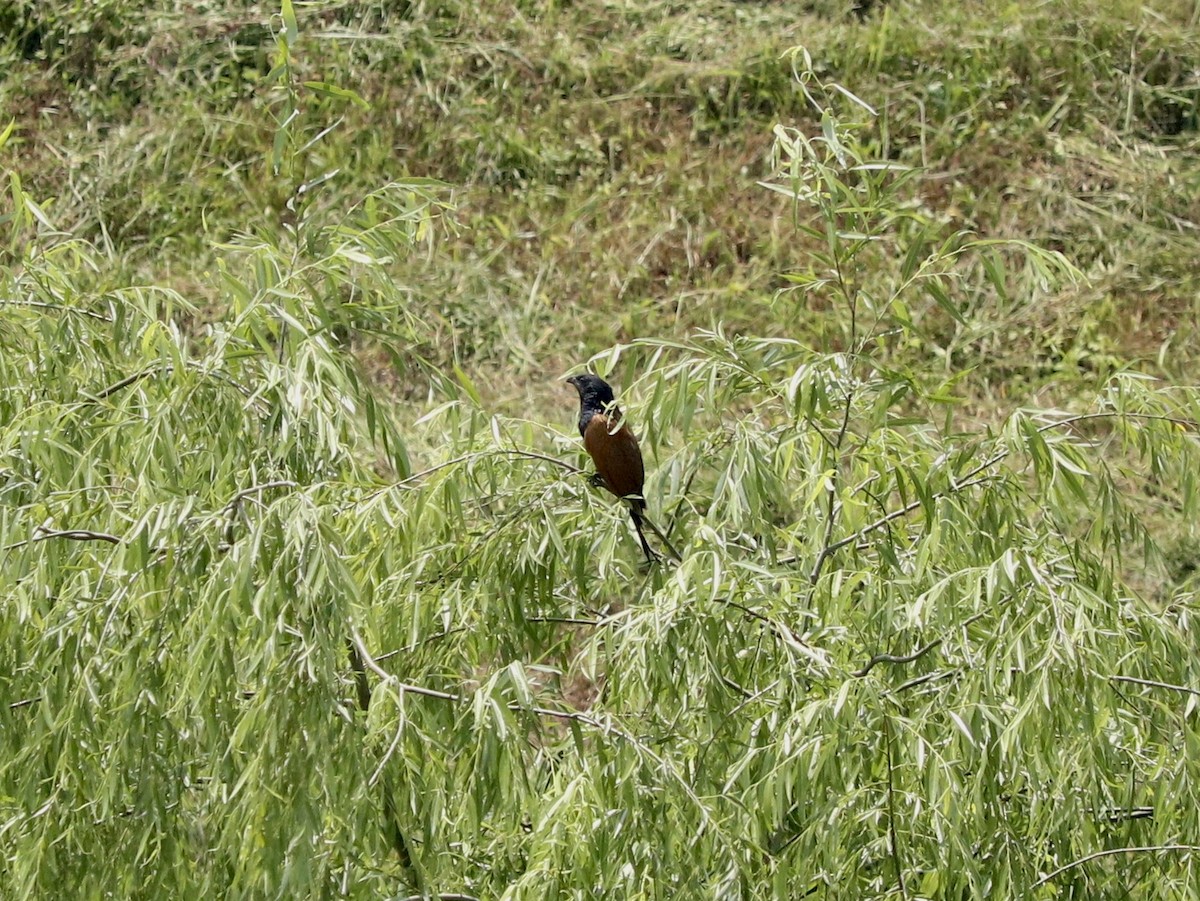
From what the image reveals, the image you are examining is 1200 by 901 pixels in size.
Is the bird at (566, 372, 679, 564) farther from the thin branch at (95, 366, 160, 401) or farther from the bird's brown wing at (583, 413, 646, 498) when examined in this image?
the thin branch at (95, 366, 160, 401)

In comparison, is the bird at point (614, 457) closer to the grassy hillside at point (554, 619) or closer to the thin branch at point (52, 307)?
the grassy hillside at point (554, 619)

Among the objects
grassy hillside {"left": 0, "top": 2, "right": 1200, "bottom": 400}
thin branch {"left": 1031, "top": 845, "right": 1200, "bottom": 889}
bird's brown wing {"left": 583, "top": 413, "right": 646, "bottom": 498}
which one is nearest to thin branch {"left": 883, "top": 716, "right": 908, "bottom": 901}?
thin branch {"left": 1031, "top": 845, "right": 1200, "bottom": 889}

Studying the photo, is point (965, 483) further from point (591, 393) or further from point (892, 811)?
point (591, 393)

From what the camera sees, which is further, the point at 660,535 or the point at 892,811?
the point at 660,535

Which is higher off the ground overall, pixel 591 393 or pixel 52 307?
pixel 52 307

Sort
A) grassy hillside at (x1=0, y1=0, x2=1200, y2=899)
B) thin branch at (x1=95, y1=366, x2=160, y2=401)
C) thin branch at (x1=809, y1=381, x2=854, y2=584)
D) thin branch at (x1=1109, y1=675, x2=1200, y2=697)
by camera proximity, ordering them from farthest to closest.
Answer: thin branch at (x1=95, y1=366, x2=160, y2=401) → thin branch at (x1=809, y1=381, x2=854, y2=584) → thin branch at (x1=1109, y1=675, x2=1200, y2=697) → grassy hillside at (x1=0, y1=0, x2=1200, y2=899)

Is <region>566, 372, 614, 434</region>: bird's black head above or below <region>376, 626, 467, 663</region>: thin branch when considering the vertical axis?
below

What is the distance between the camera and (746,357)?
7.78 feet

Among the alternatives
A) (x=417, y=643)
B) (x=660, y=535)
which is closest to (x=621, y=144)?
(x=660, y=535)

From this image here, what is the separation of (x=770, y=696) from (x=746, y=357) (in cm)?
52

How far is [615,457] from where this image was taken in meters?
3.01

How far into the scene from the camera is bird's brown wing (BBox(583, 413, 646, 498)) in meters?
2.98

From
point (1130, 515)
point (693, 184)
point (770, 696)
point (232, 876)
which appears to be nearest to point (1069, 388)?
point (693, 184)

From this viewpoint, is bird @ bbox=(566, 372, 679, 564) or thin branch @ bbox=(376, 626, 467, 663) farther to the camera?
bird @ bbox=(566, 372, 679, 564)
